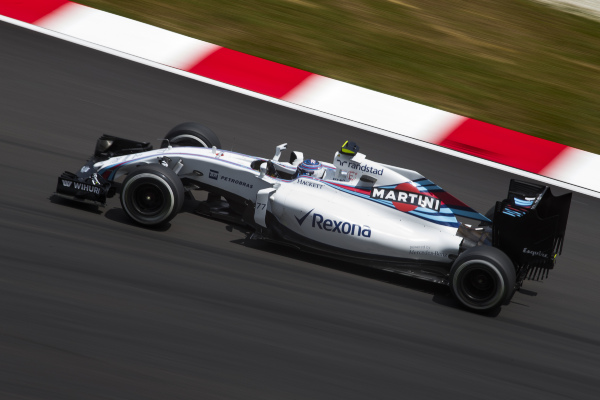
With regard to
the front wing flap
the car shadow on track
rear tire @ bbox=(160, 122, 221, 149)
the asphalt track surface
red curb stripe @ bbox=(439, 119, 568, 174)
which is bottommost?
the asphalt track surface

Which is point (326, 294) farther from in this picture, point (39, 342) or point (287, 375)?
point (39, 342)

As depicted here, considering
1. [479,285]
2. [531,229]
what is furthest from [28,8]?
[531,229]

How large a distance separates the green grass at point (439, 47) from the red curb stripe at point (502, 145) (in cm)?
32

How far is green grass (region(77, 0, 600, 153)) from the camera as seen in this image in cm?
1041

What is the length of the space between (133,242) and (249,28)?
18.3 feet

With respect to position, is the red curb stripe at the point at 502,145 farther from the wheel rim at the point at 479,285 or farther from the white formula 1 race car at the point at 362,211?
the wheel rim at the point at 479,285

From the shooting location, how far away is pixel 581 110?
424 inches

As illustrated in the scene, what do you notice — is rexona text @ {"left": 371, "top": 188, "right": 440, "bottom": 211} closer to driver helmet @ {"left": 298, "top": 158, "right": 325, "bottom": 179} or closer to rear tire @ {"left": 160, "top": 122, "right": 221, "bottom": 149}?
driver helmet @ {"left": 298, "top": 158, "right": 325, "bottom": 179}

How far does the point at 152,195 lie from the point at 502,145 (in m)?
4.92

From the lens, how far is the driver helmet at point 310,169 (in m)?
6.66

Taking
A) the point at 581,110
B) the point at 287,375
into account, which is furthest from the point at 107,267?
the point at 581,110

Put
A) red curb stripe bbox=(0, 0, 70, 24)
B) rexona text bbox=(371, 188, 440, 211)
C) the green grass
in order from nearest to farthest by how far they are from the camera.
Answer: rexona text bbox=(371, 188, 440, 211), red curb stripe bbox=(0, 0, 70, 24), the green grass

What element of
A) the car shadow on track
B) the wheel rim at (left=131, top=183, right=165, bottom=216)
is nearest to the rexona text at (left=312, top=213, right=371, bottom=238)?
the car shadow on track

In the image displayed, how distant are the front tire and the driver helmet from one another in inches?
41.5
